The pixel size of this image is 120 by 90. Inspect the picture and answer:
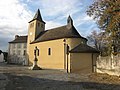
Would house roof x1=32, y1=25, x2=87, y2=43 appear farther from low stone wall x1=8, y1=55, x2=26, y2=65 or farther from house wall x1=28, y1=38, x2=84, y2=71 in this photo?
low stone wall x1=8, y1=55, x2=26, y2=65

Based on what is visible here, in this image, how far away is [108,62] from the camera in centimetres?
1969

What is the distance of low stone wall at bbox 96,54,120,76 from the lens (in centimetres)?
1759

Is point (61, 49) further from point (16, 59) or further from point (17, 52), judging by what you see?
point (17, 52)

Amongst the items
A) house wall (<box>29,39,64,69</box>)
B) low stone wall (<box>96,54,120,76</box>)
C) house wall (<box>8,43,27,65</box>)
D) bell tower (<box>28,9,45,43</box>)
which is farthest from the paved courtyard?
house wall (<box>8,43,27,65</box>)

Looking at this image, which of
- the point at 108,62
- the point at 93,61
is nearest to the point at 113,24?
the point at 108,62

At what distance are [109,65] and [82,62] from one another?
23.3 feet

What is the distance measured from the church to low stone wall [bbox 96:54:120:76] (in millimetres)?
3587

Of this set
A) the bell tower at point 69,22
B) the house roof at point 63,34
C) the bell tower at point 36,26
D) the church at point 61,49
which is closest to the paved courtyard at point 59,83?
the church at point 61,49

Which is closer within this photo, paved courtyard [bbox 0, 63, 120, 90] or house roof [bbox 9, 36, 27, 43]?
paved courtyard [bbox 0, 63, 120, 90]

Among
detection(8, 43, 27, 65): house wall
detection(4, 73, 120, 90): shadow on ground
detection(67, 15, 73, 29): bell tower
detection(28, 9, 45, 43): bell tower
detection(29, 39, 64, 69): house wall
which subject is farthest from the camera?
detection(8, 43, 27, 65): house wall

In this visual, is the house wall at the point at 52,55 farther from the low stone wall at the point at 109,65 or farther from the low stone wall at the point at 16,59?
the low stone wall at the point at 16,59

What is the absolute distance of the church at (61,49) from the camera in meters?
26.2

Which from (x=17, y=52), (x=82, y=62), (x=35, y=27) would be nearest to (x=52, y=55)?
(x=35, y=27)

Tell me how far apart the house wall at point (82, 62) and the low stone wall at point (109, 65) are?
3.21m
